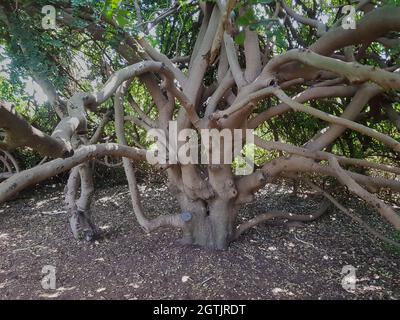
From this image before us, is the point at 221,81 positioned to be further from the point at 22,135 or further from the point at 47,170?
the point at 22,135

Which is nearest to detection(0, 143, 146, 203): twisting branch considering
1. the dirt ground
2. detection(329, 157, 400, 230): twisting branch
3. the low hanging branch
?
the low hanging branch

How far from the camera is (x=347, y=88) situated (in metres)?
2.93

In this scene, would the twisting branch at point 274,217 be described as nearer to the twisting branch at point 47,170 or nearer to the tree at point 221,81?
the tree at point 221,81

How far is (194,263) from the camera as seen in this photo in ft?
9.31

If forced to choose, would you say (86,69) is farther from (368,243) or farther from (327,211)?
(368,243)

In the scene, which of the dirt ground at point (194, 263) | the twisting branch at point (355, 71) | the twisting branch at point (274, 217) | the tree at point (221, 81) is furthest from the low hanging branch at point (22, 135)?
the twisting branch at point (274, 217)

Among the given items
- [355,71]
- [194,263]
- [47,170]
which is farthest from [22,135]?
[194,263]

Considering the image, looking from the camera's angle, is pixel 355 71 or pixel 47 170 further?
pixel 355 71

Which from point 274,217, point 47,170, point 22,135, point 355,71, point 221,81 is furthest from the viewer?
point 274,217

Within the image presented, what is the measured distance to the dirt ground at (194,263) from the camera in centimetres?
252

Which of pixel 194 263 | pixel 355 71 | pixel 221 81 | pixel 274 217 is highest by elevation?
pixel 221 81

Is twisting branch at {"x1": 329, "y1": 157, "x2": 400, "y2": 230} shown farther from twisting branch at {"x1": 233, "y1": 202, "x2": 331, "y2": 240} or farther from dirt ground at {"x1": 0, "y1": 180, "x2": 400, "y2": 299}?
twisting branch at {"x1": 233, "y1": 202, "x2": 331, "y2": 240}

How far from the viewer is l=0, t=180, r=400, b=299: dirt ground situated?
2.52m

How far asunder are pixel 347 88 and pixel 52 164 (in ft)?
7.55
